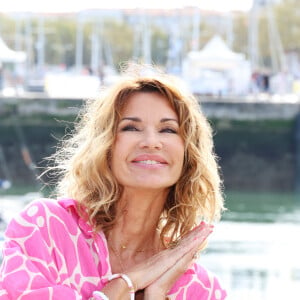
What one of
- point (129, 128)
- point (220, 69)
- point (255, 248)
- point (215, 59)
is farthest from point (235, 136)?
point (129, 128)

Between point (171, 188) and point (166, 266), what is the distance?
8.2 inches

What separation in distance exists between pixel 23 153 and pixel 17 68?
23.0 meters

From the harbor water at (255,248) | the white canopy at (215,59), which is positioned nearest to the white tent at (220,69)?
the white canopy at (215,59)

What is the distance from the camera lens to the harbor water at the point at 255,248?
51.5 feet

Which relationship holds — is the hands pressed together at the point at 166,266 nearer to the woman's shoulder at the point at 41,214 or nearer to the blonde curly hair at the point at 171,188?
the blonde curly hair at the point at 171,188

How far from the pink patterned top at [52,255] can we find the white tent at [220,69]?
3588 centimetres

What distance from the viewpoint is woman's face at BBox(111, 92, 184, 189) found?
2.73 metres

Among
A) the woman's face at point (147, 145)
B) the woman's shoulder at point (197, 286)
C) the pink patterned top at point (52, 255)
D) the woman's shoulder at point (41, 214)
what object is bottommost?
the woman's shoulder at point (197, 286)

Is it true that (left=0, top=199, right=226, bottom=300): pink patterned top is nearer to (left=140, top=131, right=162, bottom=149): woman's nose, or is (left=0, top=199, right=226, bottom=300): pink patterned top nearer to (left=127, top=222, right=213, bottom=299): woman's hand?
(left=127, top=222, right=213, bottom=299): woman's hand

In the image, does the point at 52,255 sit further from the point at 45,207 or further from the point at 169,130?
the point at 169,130

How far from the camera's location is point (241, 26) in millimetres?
78125

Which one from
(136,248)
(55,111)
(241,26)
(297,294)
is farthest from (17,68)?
(136,248)

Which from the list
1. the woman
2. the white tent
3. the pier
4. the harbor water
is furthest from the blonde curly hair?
the white tent

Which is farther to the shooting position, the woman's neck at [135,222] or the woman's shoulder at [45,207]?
the woman's neck at [135,222]
